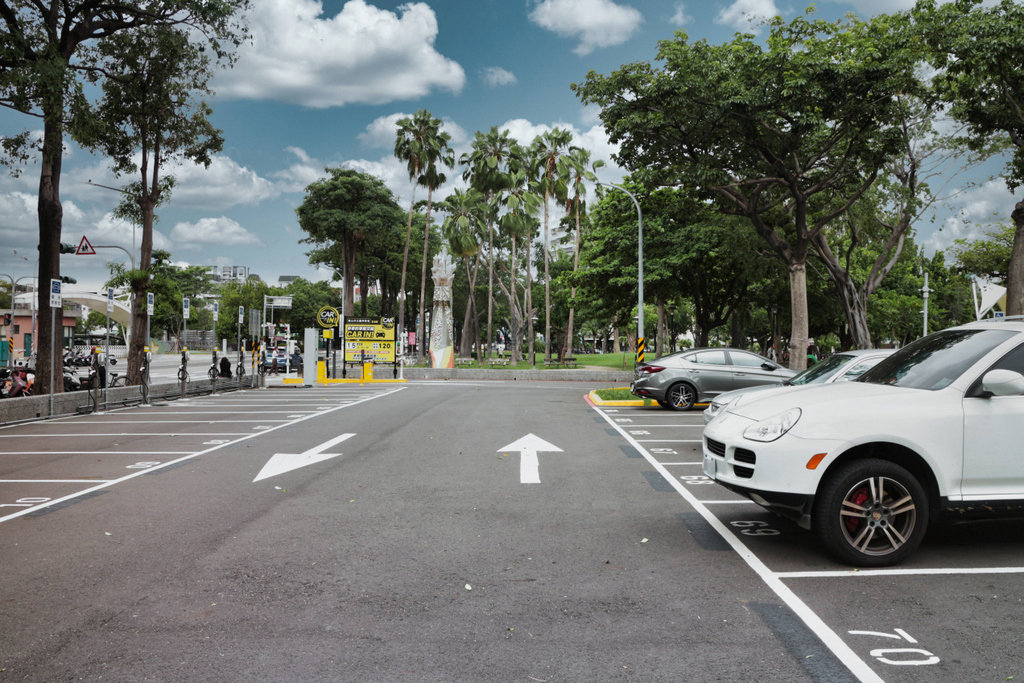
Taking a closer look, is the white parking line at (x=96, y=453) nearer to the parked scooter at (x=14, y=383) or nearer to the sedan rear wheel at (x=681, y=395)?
the parked scooter at (x=14, y=383)

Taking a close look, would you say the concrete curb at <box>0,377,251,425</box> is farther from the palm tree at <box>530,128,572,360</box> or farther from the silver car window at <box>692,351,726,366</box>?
the palm tree at <box>530,128,572,360</box>

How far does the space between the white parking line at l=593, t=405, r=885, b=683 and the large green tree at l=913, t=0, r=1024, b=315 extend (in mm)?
13673

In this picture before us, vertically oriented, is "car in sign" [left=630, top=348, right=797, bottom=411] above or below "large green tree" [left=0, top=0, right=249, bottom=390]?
below

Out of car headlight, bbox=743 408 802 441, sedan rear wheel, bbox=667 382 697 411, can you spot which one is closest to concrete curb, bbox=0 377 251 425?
sedan rear wheel, bbox=667 382 697 411

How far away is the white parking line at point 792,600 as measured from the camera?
352cm

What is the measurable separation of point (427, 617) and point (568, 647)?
0.86 metres

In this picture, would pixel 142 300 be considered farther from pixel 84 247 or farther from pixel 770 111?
pixel 770 111

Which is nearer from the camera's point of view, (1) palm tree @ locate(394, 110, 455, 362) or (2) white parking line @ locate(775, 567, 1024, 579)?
(2) white parking line @ locate(775, 567, 1024, 579)

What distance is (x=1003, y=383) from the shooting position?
15.9 ft

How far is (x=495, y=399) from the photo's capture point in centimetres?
2100

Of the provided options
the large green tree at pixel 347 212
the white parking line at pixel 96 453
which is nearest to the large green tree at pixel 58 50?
the white parking line at pixel 96 453

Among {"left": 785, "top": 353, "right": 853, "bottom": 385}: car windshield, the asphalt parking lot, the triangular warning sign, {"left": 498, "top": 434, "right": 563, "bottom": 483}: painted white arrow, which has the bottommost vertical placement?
the asphalt parking lot

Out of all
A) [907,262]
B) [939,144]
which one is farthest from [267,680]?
[907,262]

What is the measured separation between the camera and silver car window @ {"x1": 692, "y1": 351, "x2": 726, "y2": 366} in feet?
55.4
